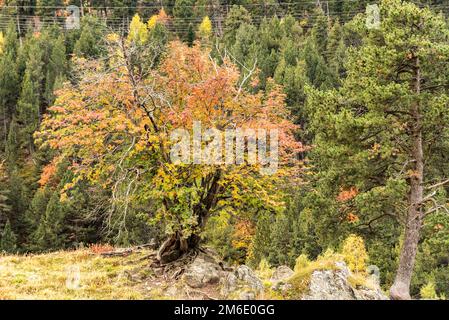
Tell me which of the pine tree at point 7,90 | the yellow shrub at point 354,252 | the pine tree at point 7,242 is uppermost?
the pine tree at point 7,90

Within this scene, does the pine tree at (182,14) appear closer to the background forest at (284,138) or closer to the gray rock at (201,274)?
the background forest at (284,138)

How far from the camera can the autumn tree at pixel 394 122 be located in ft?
54.8

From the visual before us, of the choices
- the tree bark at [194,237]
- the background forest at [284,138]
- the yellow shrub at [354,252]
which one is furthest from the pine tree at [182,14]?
the tree bark at [194,237]

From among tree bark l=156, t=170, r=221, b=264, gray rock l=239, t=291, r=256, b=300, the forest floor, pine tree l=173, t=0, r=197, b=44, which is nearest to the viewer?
gray rock l=239, t=291, r=256, b=300

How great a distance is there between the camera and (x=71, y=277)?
1289cm

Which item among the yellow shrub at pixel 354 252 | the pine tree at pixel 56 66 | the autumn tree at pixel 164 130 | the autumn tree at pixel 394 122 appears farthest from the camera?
the pine tree at pixel 56 66

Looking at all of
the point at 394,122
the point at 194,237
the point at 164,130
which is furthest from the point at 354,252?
the point at 164,130

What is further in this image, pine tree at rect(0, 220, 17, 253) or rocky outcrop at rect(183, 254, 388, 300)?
pine tree at rect(0, 220, 17, 253)

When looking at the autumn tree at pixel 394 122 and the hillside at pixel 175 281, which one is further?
the autumn tree at pixel 394 122

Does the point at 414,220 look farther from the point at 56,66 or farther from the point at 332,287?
the point at 56,66

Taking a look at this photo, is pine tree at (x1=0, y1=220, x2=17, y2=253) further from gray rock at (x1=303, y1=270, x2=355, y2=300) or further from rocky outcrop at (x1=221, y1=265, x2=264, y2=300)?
gray rock at (x1=303, y1=270, x2=355, y2=300)

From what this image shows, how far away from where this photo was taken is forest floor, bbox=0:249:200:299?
1196 centimetres

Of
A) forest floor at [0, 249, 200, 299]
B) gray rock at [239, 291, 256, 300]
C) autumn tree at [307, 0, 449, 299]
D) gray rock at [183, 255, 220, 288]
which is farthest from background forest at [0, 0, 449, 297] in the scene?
gray rock at [239, 291, 256, 300]

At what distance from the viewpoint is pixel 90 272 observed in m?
14.0
